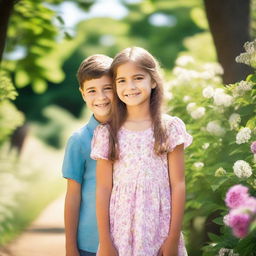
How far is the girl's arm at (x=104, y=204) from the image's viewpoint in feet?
9.83

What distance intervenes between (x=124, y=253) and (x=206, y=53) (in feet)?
29.0

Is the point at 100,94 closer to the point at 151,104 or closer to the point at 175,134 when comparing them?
the point at 151,104

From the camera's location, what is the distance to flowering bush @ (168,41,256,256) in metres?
3.68

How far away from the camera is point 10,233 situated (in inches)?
306

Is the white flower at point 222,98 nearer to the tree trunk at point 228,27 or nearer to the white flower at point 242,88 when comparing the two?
the white flower at point 242,88

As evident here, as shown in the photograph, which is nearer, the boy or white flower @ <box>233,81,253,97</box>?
the boy

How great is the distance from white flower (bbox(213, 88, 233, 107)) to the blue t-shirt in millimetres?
1195

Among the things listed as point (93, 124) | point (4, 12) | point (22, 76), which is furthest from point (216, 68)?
point (22, 76)

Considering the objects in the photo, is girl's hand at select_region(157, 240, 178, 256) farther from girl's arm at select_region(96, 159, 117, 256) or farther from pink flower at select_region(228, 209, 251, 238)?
pink flower at select_region(228, 209, 251, 238)

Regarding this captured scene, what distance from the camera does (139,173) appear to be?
9.91 feet

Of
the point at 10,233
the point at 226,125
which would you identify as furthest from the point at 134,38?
the point at 226,125

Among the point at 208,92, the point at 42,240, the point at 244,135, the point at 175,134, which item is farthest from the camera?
the point at 42,240

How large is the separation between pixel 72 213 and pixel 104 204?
1.13ft

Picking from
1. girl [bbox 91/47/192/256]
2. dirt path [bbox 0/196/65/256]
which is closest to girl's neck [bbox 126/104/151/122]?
girl [bbox 91/47/192/256]
